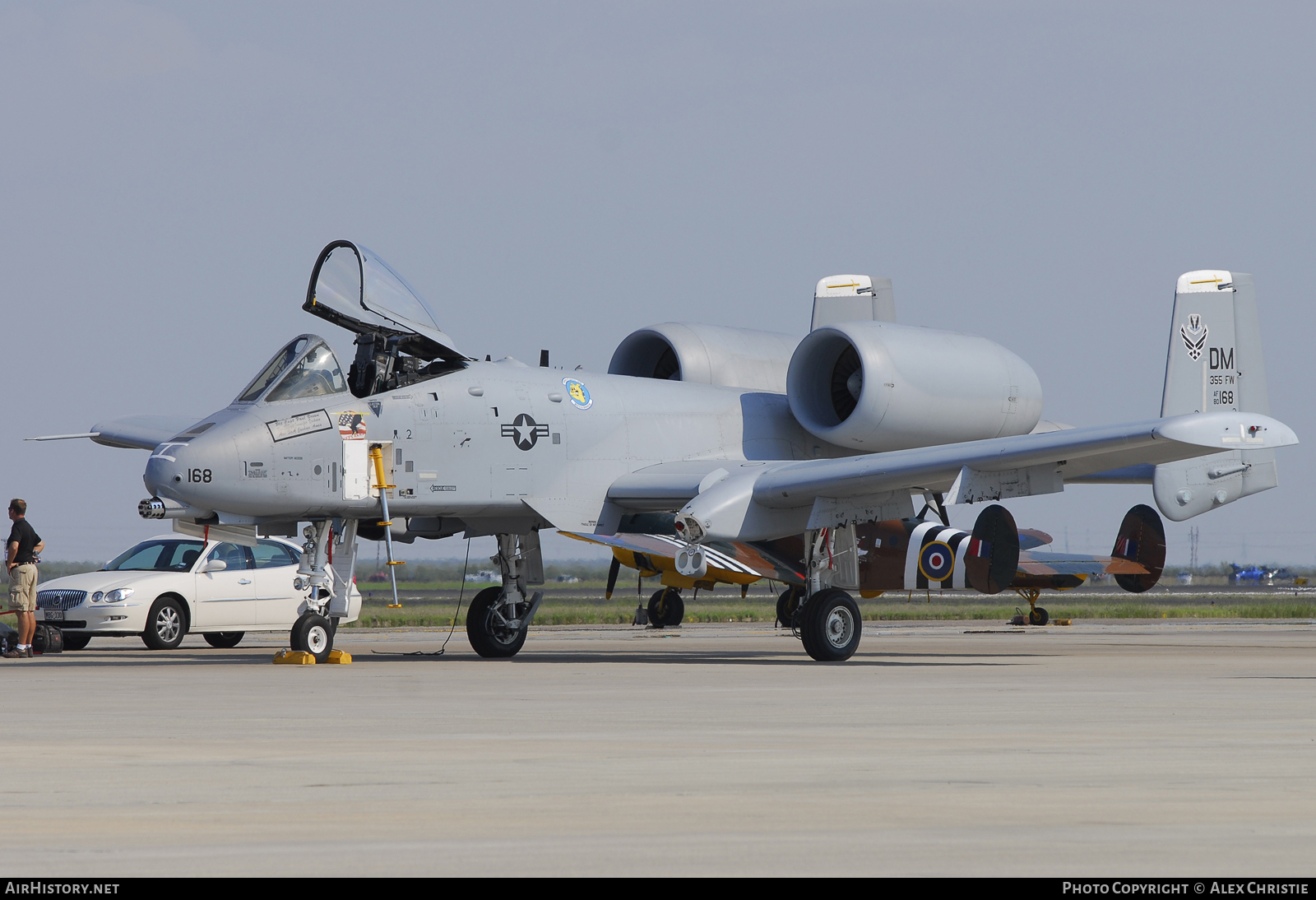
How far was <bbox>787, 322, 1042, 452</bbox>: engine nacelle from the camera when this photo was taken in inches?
779

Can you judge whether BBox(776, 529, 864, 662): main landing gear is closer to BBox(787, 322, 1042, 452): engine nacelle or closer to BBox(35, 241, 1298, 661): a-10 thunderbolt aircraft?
BBox(35, 241, 1298, 661): a-10 thunderbolt aircraft

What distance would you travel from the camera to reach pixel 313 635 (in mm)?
17672

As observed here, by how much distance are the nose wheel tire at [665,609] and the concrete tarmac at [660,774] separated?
60.6 ft

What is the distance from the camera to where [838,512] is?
18297 mm

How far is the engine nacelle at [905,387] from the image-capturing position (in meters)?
19.8

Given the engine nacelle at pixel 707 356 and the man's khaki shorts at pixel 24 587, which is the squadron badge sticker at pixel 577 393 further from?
the man's khaki shorts at pixel 24 587

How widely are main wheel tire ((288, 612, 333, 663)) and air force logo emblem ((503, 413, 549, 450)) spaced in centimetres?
283

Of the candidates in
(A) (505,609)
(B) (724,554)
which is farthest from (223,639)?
(B) (724,554)

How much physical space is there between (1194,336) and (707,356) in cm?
735

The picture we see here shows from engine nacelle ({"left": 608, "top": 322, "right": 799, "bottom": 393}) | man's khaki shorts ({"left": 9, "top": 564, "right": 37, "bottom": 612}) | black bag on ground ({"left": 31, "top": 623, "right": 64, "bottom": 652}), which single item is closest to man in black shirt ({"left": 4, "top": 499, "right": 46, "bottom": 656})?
man's khaki shorts ({"left": 9, "top": 564, "right": 37, "bottom": 612})

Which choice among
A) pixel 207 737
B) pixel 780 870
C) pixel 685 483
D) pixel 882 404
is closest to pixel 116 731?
pixel 207 737

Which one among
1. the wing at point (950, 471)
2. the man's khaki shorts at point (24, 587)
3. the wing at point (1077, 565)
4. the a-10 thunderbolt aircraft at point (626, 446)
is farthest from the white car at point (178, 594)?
the wing at point (1077, 565)

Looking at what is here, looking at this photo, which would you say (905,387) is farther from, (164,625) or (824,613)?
(164,625)
